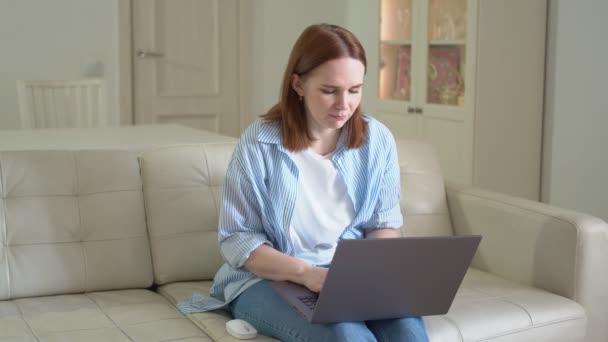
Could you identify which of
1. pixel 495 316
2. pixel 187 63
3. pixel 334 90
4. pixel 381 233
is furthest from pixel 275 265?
pixel 187 63

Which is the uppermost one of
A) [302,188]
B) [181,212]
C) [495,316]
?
[302,188]

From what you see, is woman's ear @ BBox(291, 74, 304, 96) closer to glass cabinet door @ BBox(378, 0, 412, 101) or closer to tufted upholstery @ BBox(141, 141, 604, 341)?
tufted upholstery @ BBox(141, 141, 604, 341)

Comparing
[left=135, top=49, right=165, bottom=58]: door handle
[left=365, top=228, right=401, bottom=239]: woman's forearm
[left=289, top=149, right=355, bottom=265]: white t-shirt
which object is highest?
[left=135, top=49, right=165, bottom=58]: door handle

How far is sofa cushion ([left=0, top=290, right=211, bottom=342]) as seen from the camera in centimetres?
199

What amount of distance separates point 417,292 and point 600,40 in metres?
2.66

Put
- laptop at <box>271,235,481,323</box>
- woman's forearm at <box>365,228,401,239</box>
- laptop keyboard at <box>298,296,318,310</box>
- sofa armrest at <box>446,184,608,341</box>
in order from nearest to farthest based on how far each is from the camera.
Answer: laptop at <box>271,235,481,323</box>, laptop keyboard at <box>298,296,318,310</box>, woman's forearm at <box>365,228,401,239</box>, sofa armrest at <box>446,184,608,341</box>

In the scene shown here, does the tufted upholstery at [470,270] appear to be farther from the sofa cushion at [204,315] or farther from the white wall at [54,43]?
the white wall at [54,43]

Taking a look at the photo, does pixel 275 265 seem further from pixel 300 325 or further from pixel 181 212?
pixel 181 212

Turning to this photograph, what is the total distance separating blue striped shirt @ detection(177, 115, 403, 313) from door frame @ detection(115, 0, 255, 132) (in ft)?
11.5

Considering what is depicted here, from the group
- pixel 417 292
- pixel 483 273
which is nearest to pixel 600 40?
pixel 483 273

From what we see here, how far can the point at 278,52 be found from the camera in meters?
5.93

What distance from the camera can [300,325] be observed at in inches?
75.2

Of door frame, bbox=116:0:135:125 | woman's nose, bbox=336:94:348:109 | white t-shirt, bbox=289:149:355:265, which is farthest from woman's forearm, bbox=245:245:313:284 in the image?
door frame, bbox=116:0:135:125

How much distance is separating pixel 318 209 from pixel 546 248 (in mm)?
713
